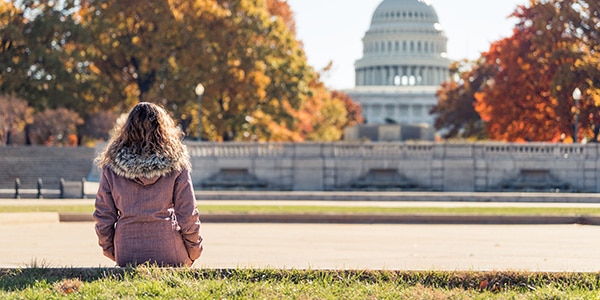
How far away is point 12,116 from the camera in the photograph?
55.9 metres

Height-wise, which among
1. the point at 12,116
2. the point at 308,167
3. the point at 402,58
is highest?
the point at 402,58

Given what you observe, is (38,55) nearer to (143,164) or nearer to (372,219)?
(372,219)

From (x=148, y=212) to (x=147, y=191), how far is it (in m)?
0.17

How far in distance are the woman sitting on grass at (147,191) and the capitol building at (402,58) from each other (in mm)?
164920

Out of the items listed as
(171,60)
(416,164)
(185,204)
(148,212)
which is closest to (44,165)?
(171,60)

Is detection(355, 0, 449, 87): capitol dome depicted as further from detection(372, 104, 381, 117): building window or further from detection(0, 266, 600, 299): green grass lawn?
detection(0, 266, 600, 299): green grass lawn

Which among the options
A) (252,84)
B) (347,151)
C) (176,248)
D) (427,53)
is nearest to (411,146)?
(347,151)

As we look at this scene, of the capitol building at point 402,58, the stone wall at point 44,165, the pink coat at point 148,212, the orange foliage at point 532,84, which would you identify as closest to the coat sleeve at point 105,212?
the pink coat at point 148,212

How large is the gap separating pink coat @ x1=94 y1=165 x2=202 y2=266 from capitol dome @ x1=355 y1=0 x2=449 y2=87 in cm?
17513

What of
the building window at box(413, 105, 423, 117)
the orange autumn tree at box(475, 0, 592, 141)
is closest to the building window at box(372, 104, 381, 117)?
the building window at box(413, 105, 423, 117)

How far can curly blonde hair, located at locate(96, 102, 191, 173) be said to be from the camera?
9031 millimetres

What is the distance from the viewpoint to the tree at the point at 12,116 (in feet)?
179

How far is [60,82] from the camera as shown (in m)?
57.8

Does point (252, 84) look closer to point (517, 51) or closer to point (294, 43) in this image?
point (294, 43)
